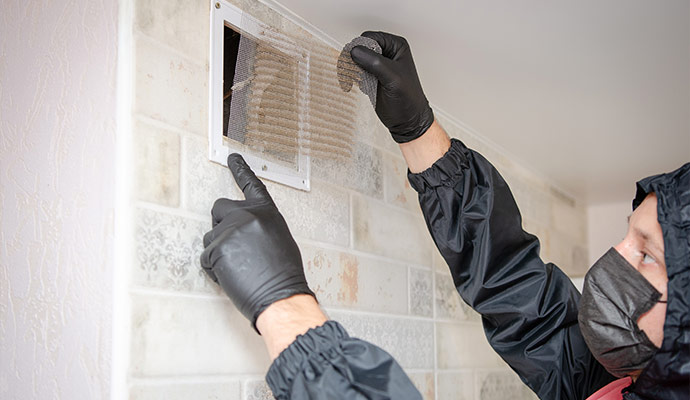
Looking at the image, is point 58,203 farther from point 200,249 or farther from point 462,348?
point 462,348

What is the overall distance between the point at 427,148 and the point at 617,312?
456 mm

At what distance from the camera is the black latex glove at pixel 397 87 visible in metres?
1.21

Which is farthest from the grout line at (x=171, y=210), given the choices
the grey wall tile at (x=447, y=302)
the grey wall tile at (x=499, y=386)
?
the grey wall tile at (x=499, y=386)

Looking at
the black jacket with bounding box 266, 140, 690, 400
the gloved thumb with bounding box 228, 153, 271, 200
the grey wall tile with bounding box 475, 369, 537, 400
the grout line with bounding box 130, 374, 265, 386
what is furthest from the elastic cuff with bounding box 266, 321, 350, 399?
the grey wall tile with bounding box 475, 369, 537, 400

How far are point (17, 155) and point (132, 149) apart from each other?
10.6 inches

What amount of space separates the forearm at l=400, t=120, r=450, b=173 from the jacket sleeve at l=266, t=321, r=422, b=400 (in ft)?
1.60

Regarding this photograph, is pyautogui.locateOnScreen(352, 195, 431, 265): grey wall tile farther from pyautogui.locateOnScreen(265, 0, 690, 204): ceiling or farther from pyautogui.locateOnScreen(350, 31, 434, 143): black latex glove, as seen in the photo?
pyautogui.locateOnScreen(265, 0, 690, 204): ceiling

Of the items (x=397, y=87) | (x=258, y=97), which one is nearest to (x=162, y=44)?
(x=258, y=97)

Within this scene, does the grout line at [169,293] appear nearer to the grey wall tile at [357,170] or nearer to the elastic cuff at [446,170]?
the grey wall tile at [357,170]

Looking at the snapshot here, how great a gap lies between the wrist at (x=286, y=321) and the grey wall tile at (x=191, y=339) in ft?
0.34

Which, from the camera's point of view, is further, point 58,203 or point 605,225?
point 605,225

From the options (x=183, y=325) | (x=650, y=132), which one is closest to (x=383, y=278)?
(x=183, y=325)

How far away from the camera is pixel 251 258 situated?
100cm

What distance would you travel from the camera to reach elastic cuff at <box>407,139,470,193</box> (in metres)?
1.33
